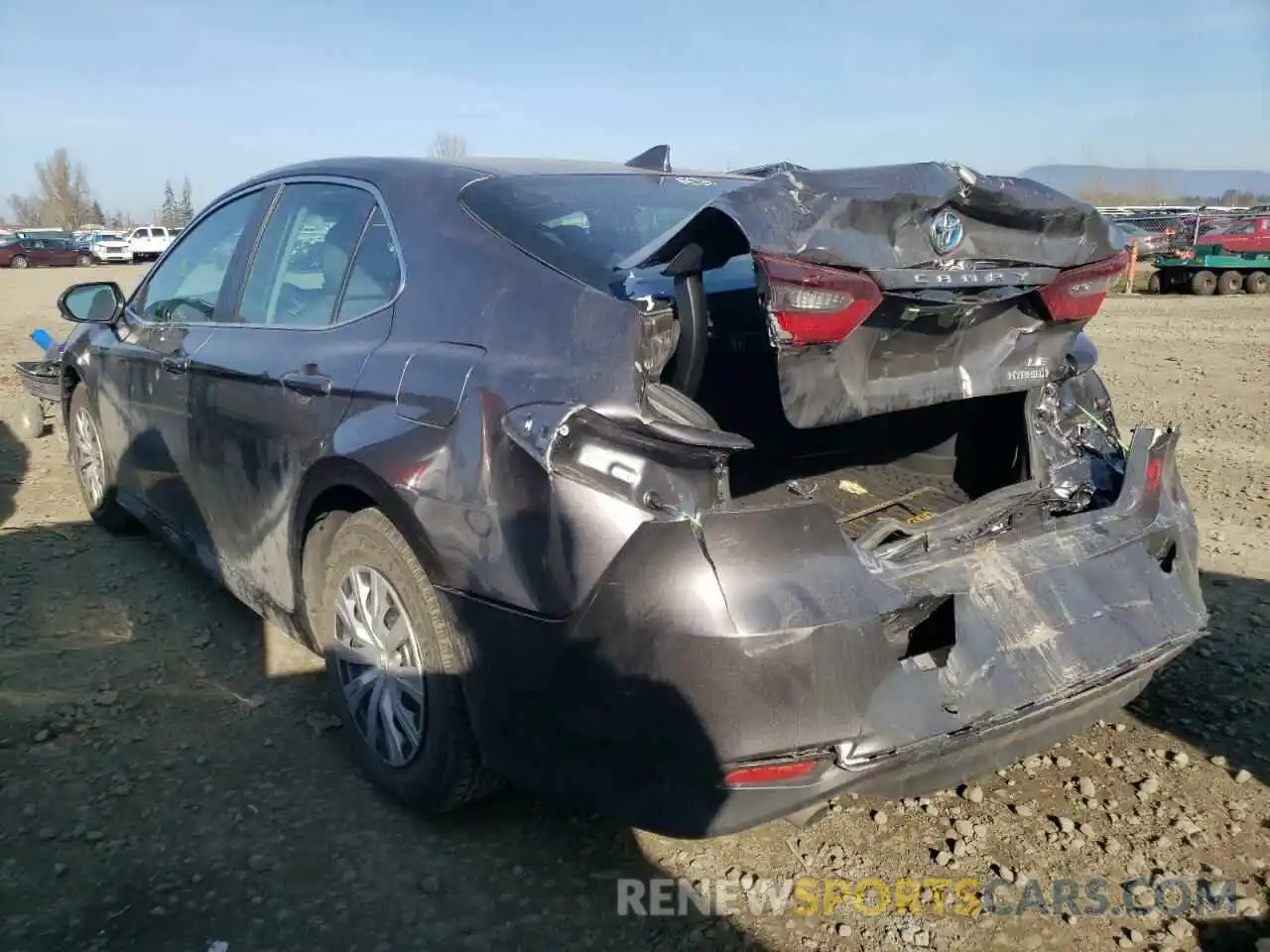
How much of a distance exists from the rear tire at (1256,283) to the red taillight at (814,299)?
79.6 feet

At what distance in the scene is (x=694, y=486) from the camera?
2.15 metres

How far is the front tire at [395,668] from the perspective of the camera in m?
2.54

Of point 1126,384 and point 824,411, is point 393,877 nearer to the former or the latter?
point 824,411

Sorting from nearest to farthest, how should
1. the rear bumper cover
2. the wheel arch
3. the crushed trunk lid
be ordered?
the rear bumper cover < the crushed trunk lid < the wheel arch

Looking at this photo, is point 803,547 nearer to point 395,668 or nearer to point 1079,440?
point 395,668

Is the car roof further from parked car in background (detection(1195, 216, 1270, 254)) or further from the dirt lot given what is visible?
parked car in background (detection(1195, 216, 1270, 254))

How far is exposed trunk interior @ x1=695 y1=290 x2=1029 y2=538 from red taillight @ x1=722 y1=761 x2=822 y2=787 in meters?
0.78

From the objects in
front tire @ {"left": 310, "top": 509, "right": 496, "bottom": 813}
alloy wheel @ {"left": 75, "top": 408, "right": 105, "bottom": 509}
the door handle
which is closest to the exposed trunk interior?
front tire @ {"left": 310, "top": 509, "right": 496, "bottom": 813}

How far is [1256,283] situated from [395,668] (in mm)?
24691

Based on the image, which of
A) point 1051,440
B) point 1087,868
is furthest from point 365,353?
point 1087,868

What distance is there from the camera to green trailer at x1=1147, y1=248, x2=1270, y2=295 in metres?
22.2

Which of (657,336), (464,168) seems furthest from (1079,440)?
(464,168)

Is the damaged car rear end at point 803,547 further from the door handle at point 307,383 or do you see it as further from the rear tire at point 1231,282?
the rear tire at point 1231,282

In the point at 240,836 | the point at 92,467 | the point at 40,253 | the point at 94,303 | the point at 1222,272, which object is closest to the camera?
the point at 240,836
